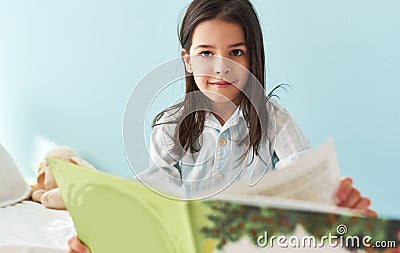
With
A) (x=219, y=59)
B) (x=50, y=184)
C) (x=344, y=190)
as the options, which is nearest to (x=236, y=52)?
(x=219, y=59)

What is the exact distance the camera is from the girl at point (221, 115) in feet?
3.53

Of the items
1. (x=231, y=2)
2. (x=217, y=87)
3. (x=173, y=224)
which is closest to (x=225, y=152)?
(x=217, y=87)

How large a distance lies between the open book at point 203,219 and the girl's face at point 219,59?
373 millimetres

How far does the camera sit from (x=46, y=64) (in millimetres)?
2613

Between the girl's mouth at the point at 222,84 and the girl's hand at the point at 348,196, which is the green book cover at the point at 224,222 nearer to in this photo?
the girl's hand at the point at 348,196

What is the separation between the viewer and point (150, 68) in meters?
2.32

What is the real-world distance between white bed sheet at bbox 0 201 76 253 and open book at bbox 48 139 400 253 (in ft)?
2.96

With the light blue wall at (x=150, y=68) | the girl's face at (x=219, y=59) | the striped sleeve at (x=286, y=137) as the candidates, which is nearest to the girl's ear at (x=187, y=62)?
the girl's face at (x=219, y=59)

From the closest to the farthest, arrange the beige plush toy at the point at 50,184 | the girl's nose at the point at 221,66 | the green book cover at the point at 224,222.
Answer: the green book cover at the point at 224,222 → the girl's nose at the point at 221,66 → the beige plush toy at the point at 50,184

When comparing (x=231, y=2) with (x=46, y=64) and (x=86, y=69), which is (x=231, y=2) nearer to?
(x=86, y=69)

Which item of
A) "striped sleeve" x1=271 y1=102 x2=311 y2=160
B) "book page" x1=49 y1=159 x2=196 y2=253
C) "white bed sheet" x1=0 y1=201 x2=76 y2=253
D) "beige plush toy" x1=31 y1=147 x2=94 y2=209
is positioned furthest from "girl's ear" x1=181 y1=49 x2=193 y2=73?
"beige plush toy" x1=31 y1=147 x2=94 y2=209

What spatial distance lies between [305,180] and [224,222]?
4.1 inches

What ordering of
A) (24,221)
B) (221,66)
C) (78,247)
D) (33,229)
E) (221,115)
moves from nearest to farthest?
(78,247)
(221,66)
(221,115)
(33,229)
(24,221)

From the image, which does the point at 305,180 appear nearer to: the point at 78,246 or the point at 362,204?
the point at 362,204
